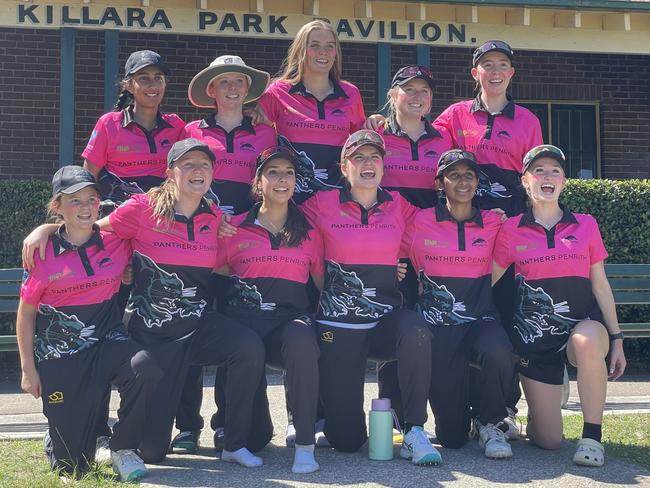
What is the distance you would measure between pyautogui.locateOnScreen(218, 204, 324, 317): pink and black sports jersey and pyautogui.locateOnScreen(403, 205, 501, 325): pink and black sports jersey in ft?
2.13

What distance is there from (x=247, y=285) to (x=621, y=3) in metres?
6.34

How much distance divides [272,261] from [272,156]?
1.86ft

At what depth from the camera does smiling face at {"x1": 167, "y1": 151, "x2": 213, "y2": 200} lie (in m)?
5.00

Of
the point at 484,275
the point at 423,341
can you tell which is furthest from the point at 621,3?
the point at 423,341

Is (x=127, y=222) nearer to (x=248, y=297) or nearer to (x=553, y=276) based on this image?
(x=248, y=297)

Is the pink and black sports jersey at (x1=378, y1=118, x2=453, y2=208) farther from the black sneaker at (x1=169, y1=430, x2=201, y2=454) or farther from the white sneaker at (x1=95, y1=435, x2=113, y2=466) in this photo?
the white sneaker at (x1=95, y1=435, x2=113, y2=466)

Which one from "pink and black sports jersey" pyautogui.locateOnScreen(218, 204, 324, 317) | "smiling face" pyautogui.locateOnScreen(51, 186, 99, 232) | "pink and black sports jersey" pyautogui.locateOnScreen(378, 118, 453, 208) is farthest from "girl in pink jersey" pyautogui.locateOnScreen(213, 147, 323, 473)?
"smiling face" pyautogui.locateOnScreen(51, 186, 99, 232)

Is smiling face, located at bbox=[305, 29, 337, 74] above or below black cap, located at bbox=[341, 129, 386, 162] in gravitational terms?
above

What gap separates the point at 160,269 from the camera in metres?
4.99

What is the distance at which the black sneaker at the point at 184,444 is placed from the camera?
5.29m

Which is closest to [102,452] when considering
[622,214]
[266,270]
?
[266,270]

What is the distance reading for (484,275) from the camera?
5.34 meters

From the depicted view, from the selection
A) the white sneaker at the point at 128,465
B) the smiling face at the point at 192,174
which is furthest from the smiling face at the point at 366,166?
the white sneaker at the point at 128,465

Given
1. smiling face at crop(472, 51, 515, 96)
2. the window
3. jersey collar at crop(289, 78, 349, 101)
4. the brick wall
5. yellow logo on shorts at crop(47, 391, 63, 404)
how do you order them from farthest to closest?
1. the window
2. the brick wall
3. jersey collar at crop(289, 78, 349, 101)
4. smiling face at crop(472, 51, 515, 96)
5. yellow logo on shorts at crop(47, 391, 63, 404)
